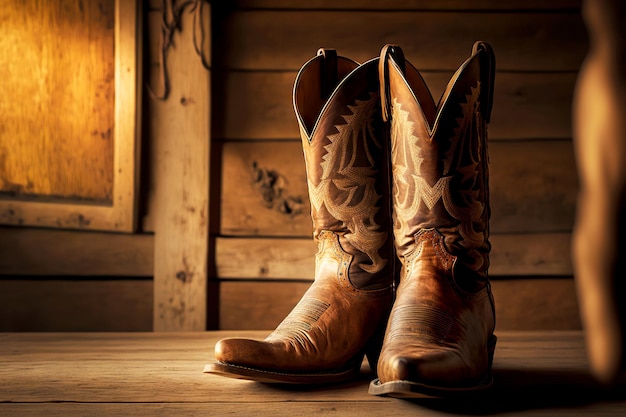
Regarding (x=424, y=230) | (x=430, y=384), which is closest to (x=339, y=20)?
(x=424, y=230)

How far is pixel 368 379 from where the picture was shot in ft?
3.62

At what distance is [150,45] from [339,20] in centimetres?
58

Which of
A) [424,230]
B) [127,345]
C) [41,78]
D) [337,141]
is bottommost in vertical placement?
[127,345]

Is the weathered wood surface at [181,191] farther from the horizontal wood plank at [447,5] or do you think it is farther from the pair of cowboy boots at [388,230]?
the pair of cowboy boots at [388,230]

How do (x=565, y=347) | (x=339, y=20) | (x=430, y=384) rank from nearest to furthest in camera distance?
(x=430, y=384)
(x=565, y=347)
(x=339, y=20)

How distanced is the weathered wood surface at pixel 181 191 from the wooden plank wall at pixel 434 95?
0.06 m

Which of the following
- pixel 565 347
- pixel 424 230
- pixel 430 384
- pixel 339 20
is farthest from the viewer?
pixel 339 20

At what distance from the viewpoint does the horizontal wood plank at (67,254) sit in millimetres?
1991

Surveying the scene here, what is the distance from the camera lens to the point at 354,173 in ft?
3.70

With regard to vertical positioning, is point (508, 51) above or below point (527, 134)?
above

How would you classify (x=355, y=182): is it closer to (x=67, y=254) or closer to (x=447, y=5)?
(x=447, y=5)


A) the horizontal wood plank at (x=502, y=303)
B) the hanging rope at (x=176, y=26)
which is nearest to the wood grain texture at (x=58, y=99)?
the hanging rope at (x=176, y=26)

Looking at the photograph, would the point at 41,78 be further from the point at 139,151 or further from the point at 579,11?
the point at 579,11

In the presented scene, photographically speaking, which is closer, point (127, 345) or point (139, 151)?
point (127, 345)
